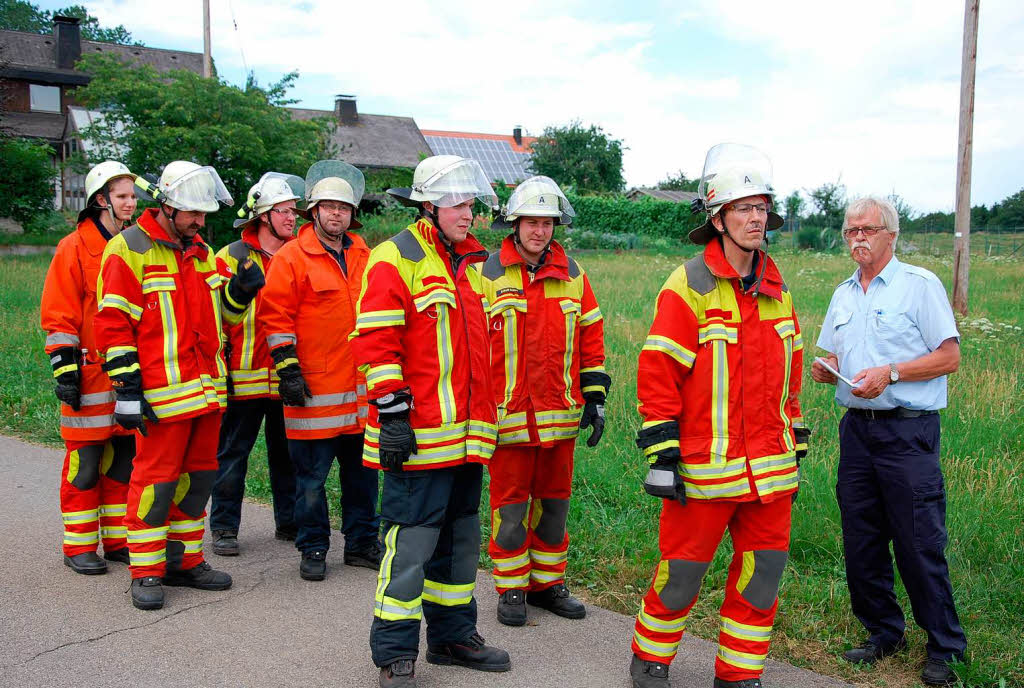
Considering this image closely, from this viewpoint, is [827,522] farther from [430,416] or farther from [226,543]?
[226,543]

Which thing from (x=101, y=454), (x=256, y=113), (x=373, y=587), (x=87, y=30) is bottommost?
(x=373, y=587)

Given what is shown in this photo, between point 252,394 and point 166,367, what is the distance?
987 millimetres

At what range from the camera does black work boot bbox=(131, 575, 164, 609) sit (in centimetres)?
484

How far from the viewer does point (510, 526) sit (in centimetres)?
472

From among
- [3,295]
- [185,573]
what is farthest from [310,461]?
[3,295]

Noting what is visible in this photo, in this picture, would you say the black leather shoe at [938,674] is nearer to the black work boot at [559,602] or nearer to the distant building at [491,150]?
the black work boot at [559,602]

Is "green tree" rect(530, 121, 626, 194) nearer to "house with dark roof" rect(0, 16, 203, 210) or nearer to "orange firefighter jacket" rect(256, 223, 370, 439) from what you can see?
"house with dark roof" rect(0, 16, 203, 210)

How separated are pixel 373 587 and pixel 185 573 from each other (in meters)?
1.11

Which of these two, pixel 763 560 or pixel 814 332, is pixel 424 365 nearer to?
pixel 763 560

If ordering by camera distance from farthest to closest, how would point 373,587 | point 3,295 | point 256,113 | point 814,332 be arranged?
point 256,113 → point 3,295 → point 814,332 → point 373,587

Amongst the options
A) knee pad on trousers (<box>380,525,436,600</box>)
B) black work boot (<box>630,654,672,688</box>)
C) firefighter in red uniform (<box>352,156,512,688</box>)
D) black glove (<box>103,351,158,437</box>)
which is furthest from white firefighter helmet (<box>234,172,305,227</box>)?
black work boot (<box>630,654,672,688</box>)

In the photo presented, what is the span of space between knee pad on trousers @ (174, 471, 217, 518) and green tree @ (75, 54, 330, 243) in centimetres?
1702

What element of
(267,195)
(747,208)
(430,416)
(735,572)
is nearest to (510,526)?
(430,416)

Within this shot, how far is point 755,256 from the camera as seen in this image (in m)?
3.92
